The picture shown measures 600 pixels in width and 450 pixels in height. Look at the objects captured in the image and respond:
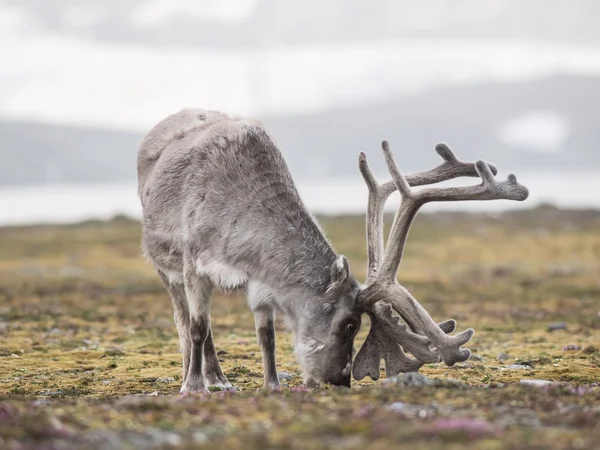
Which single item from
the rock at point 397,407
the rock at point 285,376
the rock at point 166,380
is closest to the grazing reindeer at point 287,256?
the rock at point 166,380

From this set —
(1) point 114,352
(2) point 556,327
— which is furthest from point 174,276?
(2) point 556,327

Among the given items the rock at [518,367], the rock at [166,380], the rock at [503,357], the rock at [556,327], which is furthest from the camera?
the rock at [556,327]

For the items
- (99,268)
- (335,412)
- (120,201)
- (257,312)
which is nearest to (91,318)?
(257,312)

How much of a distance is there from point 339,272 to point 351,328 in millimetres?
894

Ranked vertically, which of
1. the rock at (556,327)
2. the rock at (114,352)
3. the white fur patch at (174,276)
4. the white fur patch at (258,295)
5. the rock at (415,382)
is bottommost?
the rock at (556,327)

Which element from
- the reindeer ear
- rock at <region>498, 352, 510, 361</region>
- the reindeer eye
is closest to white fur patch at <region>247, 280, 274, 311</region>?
the reindeer ear

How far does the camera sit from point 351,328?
14039 mm

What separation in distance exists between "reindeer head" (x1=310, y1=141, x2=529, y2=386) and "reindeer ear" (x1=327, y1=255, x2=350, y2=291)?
0.8 inches

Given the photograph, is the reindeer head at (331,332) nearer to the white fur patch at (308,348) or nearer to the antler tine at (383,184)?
the white fur patch at (308,348)

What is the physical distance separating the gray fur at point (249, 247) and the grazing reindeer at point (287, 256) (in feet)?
0.05

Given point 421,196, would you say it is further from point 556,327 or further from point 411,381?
point 556,327

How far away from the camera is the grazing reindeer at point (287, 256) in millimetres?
13992

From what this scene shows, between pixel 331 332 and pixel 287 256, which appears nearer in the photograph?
pixel 331 332

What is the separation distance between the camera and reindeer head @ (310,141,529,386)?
1395 cm
